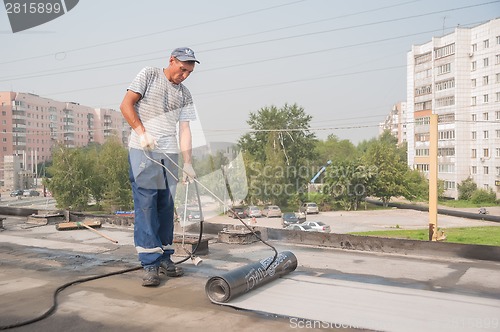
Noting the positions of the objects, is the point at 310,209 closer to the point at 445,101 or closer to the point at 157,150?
the point at 445,101

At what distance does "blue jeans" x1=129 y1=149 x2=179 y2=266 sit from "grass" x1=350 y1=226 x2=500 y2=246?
35114mm

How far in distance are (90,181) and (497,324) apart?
61.8 metres

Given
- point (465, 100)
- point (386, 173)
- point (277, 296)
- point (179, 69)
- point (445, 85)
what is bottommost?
point (386, 173)

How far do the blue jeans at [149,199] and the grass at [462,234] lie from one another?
35.1m

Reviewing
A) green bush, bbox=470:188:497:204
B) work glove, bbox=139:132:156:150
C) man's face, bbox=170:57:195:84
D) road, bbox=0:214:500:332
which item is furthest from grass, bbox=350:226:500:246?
work glove, bbox=139:132:156:150

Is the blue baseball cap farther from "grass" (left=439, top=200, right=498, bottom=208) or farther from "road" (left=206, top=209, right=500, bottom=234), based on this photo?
"grass" (left=439, top=200, right=498, bottom=208)

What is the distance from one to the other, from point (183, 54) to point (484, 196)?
73086mm

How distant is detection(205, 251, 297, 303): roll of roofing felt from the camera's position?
3469 mm

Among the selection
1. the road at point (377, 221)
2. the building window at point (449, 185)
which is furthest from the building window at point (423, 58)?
the road at point (377, 221)

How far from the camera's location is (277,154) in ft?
211

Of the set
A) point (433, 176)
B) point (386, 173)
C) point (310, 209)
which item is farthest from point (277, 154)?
point (433, 176)

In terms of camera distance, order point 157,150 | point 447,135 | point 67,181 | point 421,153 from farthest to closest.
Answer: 1. point 421,153
2. point 447,135
3. point 67,181
4. point 157,150

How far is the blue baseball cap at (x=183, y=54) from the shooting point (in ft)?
14.5

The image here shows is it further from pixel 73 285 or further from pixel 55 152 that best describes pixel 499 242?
pixel 55 152
